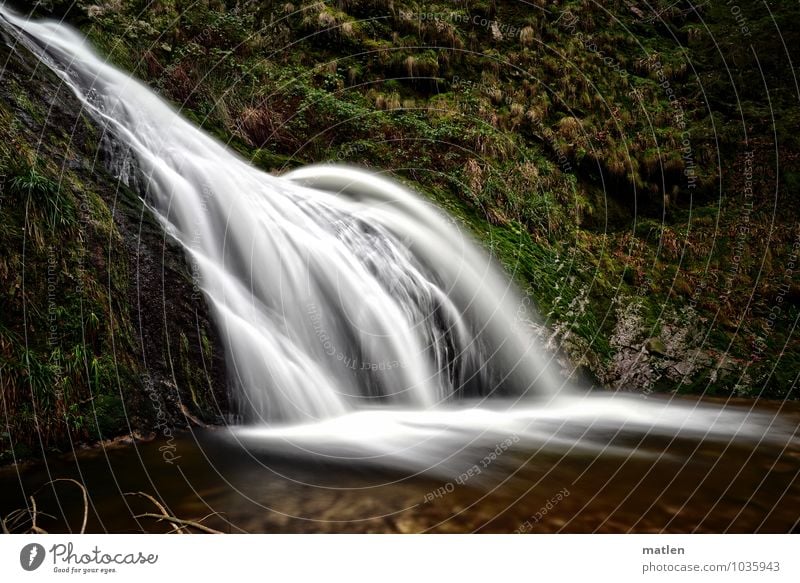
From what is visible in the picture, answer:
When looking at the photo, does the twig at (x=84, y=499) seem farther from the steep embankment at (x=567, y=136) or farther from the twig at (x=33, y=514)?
the steep embankment at (x=567, y=136)

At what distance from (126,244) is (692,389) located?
301 inches

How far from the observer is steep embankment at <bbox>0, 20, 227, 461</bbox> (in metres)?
3.52

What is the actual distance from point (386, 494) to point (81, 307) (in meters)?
2.83

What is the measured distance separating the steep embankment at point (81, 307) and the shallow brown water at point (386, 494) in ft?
0.99

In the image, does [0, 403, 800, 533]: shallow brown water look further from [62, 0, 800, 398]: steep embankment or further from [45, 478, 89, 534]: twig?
[62, 0, 800, 398]: steep embankment

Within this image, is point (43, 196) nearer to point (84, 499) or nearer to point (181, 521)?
point (84, 499)

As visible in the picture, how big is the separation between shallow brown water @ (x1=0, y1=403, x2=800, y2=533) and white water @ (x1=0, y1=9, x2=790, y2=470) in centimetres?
50

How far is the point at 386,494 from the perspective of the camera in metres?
3.19

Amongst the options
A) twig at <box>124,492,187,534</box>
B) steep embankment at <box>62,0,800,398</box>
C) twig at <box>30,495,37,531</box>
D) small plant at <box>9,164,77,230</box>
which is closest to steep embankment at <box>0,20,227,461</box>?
small plant at <box>9,164,77,230</box>

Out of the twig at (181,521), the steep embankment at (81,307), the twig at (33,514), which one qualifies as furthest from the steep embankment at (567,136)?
the twig at (33,514)

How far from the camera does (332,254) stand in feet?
20.2

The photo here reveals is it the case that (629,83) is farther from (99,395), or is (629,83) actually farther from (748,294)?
(99,395)

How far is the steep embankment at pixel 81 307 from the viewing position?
3518 millimetres

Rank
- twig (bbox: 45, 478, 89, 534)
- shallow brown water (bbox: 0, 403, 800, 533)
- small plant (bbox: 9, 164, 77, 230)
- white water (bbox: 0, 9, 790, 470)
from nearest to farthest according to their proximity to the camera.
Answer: twig (bbox: 45, 478, 89, 534)
shallow brown water (bbox: 0, 403, 800, 533)
small plant (bbox: 9, 164, 77, 230)
white water (bbox: 0, 9, 790, 470)
